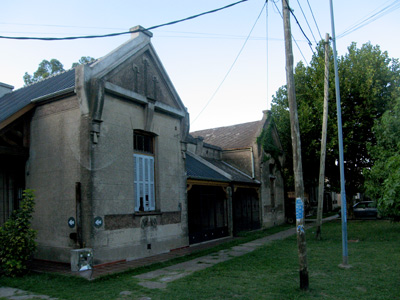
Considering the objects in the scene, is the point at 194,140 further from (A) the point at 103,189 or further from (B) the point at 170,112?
(A) the point at 103,189

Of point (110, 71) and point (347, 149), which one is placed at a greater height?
point (110, 71)

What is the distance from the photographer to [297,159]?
779 cm

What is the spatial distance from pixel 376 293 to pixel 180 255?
22.1 feet

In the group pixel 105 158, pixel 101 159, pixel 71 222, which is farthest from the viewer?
pixel 105 158

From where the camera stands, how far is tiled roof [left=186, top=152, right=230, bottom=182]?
15289mm

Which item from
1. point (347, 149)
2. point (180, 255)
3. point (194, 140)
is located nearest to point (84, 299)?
point (180, 255)

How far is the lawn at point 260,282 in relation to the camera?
7.12m

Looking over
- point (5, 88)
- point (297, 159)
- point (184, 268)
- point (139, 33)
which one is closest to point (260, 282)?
point (184, 268)

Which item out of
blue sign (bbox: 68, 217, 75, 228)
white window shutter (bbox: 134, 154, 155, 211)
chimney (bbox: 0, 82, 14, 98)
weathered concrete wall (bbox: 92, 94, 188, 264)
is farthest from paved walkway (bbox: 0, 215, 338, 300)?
chimney (bbox: 0, 82, 14, 98)

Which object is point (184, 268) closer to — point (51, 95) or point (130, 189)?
point (130, 189)

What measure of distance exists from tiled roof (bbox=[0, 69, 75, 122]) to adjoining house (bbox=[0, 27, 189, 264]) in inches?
4.1

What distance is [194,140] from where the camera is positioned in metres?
19.5

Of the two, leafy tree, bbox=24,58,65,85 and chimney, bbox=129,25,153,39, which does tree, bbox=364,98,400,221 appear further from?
leafy tree, bbox=24,58,65,85

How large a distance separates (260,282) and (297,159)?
9.94 feet
